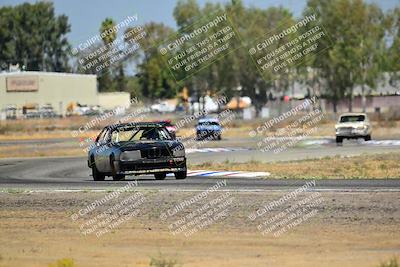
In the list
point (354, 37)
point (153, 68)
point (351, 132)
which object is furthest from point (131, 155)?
point (153, 68)

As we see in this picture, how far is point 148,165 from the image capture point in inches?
909

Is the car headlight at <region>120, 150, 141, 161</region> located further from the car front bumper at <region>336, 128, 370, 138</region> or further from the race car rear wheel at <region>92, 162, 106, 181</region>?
the car front bumper at <region>336, 128, 370, 138</region>

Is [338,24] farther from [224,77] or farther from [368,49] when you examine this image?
[224,77]

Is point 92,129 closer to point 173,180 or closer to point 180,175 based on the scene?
point 173,180

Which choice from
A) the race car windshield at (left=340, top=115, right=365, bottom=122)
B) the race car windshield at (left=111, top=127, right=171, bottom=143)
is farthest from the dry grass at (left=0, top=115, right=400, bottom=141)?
the race car windshield at (left=111, top=127, right=171, bottom=143)

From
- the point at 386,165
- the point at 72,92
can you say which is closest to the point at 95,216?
the point at 386,165

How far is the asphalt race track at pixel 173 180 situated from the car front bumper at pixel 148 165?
0.35m

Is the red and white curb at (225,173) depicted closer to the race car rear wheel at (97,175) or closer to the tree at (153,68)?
the race car rear wheel at (97,175)

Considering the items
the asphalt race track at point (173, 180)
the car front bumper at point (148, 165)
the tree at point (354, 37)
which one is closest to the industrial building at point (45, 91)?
the tree at point (354, 37)

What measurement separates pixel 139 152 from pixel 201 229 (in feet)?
24.9

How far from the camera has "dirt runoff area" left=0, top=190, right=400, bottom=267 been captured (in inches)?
504

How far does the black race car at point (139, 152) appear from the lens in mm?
23078

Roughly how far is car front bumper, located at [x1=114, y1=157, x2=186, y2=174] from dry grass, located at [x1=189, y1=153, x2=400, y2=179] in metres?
3.88

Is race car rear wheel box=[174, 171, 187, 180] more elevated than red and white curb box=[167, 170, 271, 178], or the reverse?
race car rear wheel box=[174, 171, 187, 180]
